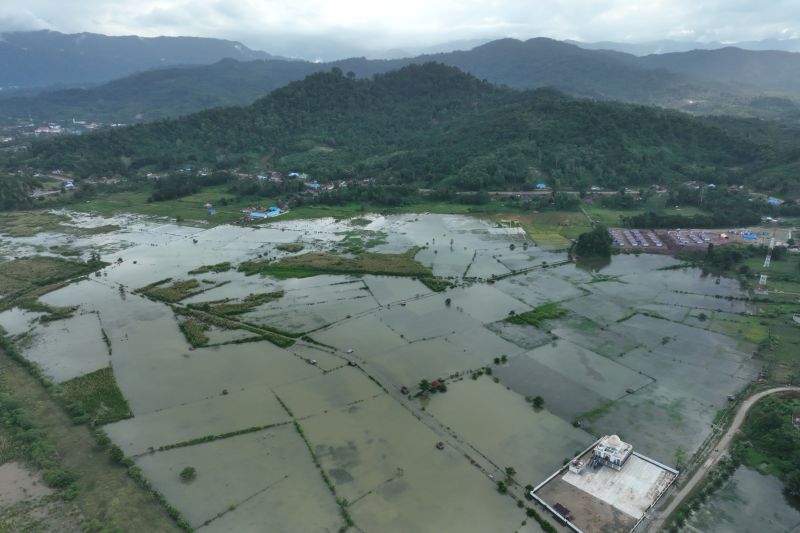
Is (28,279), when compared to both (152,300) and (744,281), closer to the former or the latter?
(152,300)

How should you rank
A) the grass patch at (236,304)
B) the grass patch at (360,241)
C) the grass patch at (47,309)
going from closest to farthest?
the grass patch at (47,309), the grass patch at (236,304), the grass patch at (360,241)

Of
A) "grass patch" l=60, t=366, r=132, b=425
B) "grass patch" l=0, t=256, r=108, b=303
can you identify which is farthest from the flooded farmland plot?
"grass patch" l=0, t=256, r=108, b=303

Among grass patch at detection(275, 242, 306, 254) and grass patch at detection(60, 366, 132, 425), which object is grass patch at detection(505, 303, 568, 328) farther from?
grass patch at detection(60, 366, 132, 425)

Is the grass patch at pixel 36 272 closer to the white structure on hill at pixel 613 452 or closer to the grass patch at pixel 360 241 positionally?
the grass patch at pixel 360 241

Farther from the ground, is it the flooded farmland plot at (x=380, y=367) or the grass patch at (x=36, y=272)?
the grass patch at (x=36, y=272)

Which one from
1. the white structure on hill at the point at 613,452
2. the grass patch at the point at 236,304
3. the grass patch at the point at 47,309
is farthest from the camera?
the grass patch at the point at 236,304

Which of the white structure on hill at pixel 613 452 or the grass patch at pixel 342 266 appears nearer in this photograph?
the white structure on hill at pixel 613 452

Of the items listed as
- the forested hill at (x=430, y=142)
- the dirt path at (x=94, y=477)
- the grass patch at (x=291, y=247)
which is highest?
the forested hill at (x=430, y=142)

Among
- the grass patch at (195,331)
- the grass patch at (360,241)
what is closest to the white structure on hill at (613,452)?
the grass patch at (195,331)
